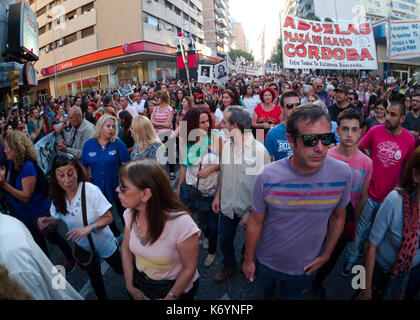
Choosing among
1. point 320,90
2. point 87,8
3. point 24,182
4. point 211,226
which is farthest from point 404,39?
point 87,8

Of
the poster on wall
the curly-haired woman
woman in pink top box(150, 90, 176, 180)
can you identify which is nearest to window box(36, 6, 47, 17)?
the poster on wall

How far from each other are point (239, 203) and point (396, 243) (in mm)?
1261

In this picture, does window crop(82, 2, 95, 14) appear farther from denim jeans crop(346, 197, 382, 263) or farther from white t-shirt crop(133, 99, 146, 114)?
denim jeans crop(346, 197, 382, 263)

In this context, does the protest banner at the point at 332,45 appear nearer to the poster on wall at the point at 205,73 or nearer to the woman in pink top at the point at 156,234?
the poster on wall at the point at 205,73

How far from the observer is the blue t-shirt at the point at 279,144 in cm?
291

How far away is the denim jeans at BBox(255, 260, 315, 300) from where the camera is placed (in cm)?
186

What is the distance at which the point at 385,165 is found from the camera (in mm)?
2871

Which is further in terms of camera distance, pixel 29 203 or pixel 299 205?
pixel 29 203

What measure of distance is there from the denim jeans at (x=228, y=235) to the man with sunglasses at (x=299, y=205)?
0.78 metres

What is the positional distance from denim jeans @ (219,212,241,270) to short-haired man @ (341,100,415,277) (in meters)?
1.24

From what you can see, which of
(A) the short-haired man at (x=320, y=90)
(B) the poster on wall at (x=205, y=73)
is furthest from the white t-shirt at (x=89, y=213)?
(B) the poster on wall at (x=205, y=73)

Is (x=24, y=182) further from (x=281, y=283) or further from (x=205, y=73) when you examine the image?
(x=205, y=73)

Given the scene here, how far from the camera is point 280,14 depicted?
804 centimetres

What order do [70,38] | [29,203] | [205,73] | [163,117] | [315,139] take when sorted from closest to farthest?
[315,139] < [29,203] < [163,117] < [205,73] < [70,38]
